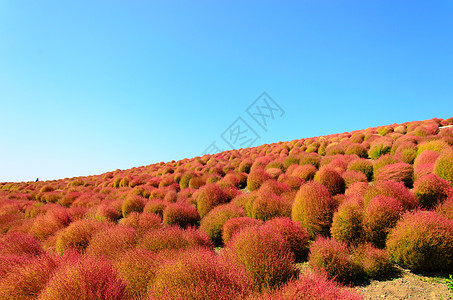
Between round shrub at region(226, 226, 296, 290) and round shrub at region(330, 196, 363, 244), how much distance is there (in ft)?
4.54

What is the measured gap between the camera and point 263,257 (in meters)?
3.26

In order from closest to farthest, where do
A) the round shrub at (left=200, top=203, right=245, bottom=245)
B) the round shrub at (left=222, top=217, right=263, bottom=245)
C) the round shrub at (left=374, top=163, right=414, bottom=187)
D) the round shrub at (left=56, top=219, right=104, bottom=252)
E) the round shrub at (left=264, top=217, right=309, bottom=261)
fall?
the round shrub at (left=264, top=217, right=309, bottom=261)
the round shrub at (left=222, top=217, right=263, bottom=245)
the round shrub at (left=56, top=219, right=104, bottom=252)
the round shrub at (left=200, top=203, right=245, bottom=245)
the round shrub at (left=374, top=163, right=414, bottom=187)

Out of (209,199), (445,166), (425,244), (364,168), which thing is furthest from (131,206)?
(445,166)

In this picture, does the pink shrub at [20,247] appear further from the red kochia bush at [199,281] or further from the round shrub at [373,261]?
the round shrub at [373,261]

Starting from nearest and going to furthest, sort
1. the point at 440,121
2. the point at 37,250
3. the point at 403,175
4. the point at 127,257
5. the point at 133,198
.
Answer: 1. the point at 127,257
2. the point at 37,250
3. the point at 403,175
4. the point at 133,198
5. the point at 440,121

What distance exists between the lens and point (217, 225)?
19.8 ft

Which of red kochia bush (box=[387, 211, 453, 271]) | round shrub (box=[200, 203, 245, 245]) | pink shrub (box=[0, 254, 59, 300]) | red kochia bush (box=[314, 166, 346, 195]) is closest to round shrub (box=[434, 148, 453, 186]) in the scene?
red kochia bush (box=[314, 166, 346, 195])

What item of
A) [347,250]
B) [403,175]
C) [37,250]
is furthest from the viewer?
[403,175]

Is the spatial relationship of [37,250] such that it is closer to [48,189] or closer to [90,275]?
[90,275]

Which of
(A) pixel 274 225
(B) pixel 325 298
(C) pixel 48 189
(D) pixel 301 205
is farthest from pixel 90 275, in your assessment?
(C) pixel 48 189

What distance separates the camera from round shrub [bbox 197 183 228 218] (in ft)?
25.9

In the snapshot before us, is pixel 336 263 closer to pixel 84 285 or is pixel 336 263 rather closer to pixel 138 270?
pixel 138 270

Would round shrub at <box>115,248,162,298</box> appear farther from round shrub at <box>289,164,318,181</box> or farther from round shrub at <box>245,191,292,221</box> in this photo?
round shrub at <box>289,164,318,181</box>

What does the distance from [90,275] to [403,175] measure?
26.5 feet
